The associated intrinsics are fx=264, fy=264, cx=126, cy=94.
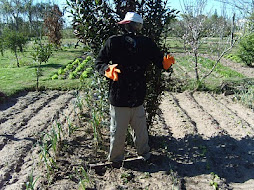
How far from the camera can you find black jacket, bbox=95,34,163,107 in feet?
9.65

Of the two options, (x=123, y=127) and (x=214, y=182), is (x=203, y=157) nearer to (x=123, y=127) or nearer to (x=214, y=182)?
(x=214, y=182)

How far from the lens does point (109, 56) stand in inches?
117

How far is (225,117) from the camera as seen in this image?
509 centimetres

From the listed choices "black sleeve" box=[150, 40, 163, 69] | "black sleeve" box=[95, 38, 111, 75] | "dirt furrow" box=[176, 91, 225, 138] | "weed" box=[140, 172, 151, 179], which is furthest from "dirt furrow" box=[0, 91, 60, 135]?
"dirt furrow" box=[176, 91, 225, 138]

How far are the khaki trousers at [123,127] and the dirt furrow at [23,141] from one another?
1233 mm

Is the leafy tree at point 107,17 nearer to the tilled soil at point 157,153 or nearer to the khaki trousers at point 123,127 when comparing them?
the khaki trousers at point 123,127

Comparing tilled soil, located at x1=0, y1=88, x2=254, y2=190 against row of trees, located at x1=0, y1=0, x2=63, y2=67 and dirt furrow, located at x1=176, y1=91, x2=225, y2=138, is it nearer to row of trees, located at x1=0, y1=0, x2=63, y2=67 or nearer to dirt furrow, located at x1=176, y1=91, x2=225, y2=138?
dirt furrow, located at x1=176, y1=91, x2=225, y2=138

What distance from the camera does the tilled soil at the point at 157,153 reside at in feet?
9.88

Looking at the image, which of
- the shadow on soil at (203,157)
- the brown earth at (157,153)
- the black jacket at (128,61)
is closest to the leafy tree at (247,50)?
the brown earth at (157,153)

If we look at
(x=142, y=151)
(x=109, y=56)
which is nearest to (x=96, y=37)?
(x=109, y=56)

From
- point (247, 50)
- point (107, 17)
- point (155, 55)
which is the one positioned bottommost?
point (247, 50)

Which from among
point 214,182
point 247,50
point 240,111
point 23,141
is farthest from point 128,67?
point 247,50

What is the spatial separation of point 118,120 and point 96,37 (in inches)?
44.3

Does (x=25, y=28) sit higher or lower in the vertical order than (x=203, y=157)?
higher
